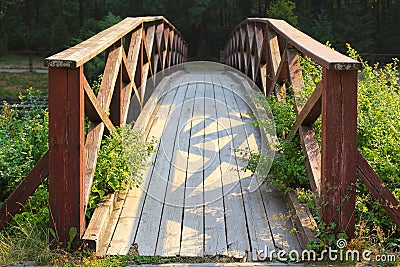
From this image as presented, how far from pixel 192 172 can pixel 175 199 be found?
43 centimetres

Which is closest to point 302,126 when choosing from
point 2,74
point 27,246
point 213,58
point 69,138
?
point 69,138

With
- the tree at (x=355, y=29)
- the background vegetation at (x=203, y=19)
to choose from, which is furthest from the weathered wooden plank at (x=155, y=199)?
the tree at (x=355, y=29)

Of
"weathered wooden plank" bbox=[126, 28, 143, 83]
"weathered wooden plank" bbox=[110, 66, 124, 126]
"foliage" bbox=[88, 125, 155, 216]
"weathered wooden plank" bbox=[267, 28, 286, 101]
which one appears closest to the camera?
"foliage" bbox=[88, 125, 155, 216]

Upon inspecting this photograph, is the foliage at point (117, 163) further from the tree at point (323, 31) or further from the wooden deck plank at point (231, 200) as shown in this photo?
the tree at point (323, 31)

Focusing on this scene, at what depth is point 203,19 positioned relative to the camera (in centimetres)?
2227

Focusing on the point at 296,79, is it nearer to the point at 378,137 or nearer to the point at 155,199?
the point at 378,137

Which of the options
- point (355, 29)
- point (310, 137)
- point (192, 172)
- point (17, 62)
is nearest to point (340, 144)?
point (310, 137)

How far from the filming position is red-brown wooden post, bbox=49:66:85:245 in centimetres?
268

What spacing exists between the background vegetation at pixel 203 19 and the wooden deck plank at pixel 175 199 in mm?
14049

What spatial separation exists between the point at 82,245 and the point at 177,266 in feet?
1.44

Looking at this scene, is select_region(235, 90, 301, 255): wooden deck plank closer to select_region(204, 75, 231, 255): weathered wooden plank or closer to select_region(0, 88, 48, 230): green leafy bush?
select_region(204, 75, 231, 255): weathered wooden plank

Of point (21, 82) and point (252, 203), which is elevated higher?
point (252, 203)

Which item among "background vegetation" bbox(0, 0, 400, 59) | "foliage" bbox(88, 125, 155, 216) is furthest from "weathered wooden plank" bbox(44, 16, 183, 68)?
"background vegetation" bbox(0, 0, 400, 59)

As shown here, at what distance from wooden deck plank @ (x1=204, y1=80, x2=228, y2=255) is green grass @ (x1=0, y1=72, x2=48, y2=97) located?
1308 cm
